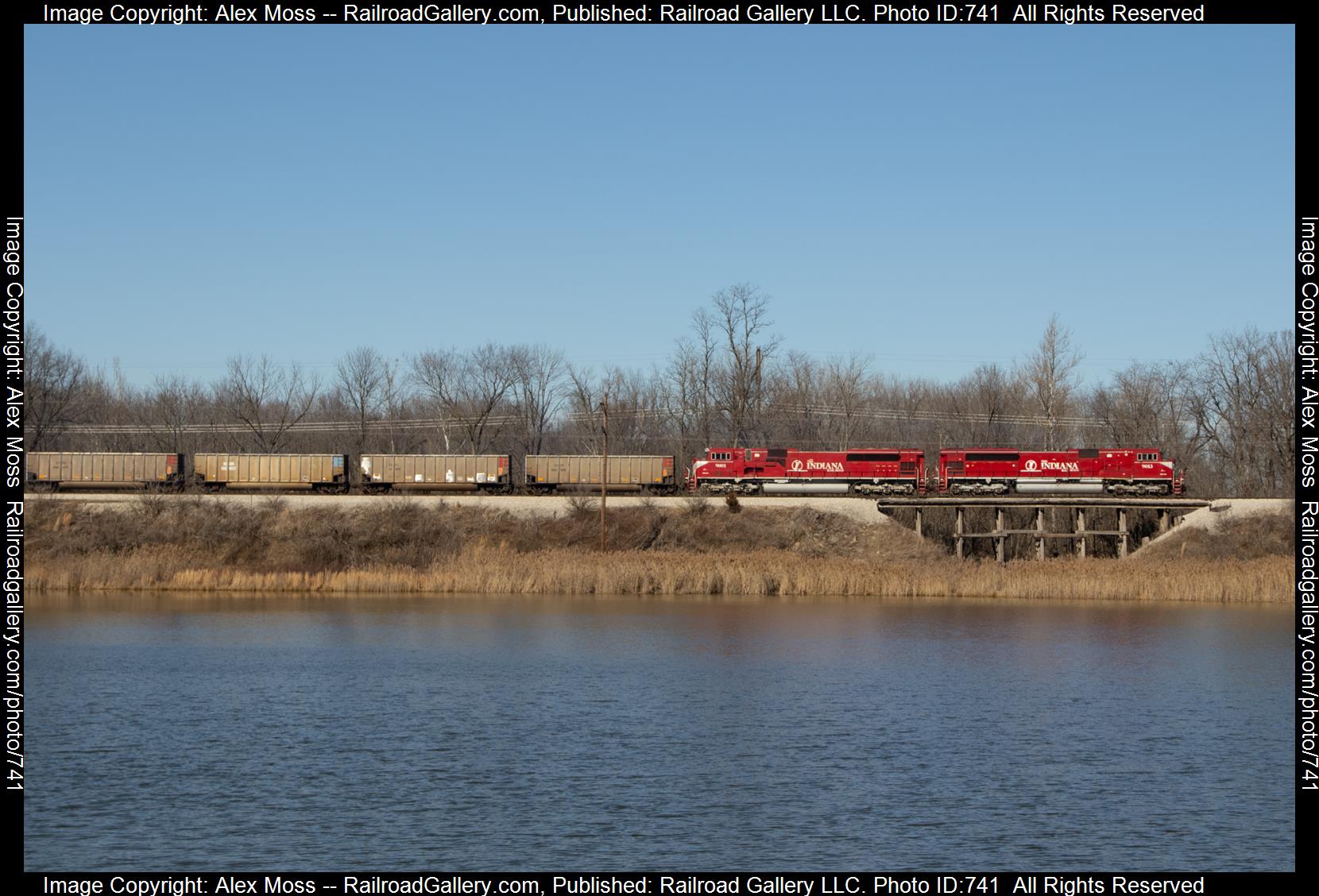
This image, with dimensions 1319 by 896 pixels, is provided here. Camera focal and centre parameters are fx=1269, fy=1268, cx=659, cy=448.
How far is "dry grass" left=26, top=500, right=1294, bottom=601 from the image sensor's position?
48875 millimetres

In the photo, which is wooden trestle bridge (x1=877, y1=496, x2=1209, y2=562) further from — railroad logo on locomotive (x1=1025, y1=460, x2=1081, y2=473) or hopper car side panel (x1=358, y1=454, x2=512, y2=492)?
hopper car side panel (x1=358, y1=454, x2=512, y2=492)

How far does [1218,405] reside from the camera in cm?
9250

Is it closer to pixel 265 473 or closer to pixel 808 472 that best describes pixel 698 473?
pixel 808 472

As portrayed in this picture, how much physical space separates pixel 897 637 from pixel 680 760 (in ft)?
55.2

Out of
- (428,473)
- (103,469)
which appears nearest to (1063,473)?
(428,473)

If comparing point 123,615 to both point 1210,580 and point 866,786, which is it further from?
point 1210,580

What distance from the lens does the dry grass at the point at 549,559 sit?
48875mm

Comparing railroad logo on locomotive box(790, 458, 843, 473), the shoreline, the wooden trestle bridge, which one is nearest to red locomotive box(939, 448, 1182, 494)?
the wooden trestle bridge

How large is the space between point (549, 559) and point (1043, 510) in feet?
89.2

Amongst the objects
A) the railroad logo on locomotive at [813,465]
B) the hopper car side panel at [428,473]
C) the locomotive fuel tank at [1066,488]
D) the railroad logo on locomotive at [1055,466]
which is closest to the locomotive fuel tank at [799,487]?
the railroad logo on locomotive at [813,465]

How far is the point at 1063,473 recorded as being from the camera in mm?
67875

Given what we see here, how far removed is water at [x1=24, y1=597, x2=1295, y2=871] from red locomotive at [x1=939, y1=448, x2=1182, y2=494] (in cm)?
2811

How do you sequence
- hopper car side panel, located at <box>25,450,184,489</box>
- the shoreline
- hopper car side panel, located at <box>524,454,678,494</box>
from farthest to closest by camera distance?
hopper car side panel, located at <box>524,454,678,494</box> → hopper car side panel, located at <box>25,450,184,489</box> → the shoreline

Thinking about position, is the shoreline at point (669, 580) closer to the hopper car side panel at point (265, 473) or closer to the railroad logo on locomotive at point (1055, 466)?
A: the railroad logo on locomotive at point (1055, 466)
